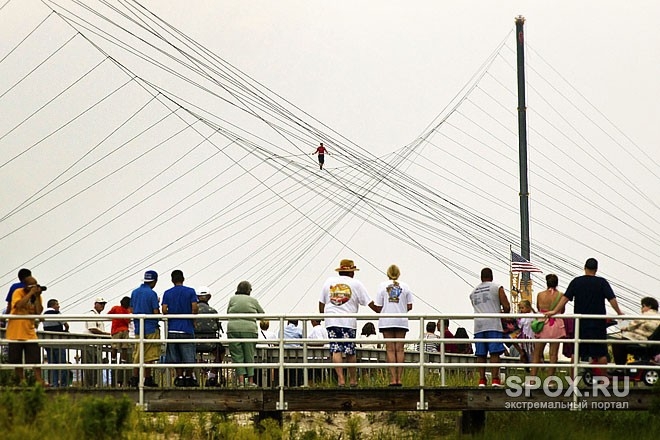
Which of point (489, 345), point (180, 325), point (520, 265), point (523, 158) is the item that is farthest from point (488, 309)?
point (523, 158)

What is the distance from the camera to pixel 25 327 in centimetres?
2414

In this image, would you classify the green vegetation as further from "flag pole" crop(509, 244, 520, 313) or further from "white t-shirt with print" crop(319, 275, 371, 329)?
"flag pole" crop(509, 244, 520, 313)

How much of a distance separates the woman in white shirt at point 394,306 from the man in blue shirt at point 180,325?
2915 mm

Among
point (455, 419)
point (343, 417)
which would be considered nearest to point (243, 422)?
point (343, 417)

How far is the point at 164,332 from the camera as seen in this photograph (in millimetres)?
24312

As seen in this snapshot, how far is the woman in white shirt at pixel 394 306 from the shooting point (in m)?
24.0

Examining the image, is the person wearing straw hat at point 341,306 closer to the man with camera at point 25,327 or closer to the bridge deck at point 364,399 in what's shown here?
the bridge deck at point 364,399

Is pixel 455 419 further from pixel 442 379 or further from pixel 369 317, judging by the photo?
pixel 369 317

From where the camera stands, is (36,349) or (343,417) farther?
(343,417)

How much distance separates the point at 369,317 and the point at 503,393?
103 inches

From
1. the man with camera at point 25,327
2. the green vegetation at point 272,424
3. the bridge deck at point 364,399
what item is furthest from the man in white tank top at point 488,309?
the man with camera at point 25,327

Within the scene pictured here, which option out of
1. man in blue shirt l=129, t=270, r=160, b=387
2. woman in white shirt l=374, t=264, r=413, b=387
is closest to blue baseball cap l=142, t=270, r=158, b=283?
man in blue shirt l=129, t=270, r=160, b=387

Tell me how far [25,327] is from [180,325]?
2.36m

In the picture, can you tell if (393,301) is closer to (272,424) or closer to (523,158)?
(272,424)
